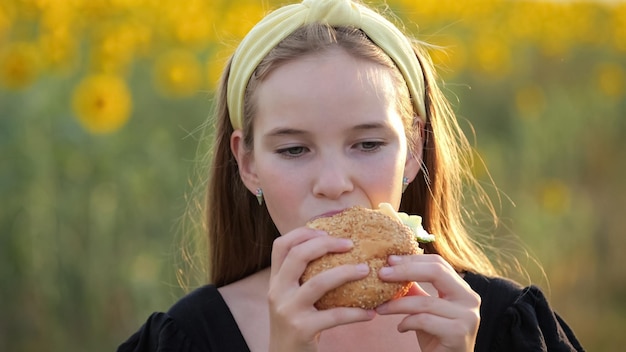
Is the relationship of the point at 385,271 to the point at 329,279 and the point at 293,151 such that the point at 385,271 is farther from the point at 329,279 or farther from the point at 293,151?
the point at 293,151

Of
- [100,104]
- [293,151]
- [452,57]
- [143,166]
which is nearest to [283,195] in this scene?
[293,151]

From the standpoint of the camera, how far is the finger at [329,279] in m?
2.18

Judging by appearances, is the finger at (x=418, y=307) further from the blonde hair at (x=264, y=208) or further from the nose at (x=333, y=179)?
the blonde hair at (x=264, y=208)

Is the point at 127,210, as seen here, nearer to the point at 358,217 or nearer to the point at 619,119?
the point at 358,217

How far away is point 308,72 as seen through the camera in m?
2.58

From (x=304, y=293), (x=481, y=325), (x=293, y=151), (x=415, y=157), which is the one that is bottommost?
(x=481, y=325)

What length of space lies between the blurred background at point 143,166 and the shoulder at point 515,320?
376mm

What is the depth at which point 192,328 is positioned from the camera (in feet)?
9.37

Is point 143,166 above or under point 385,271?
under

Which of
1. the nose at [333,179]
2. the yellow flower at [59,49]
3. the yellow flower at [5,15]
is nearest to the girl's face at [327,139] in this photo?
the nose at [333,179]

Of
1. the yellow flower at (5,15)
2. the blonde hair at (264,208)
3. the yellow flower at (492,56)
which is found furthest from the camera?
the yellow flower at (492,56)

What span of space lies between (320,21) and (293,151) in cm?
45

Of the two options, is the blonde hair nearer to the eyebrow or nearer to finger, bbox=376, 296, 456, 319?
the eyebrow

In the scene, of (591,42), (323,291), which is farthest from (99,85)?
(591,42)
